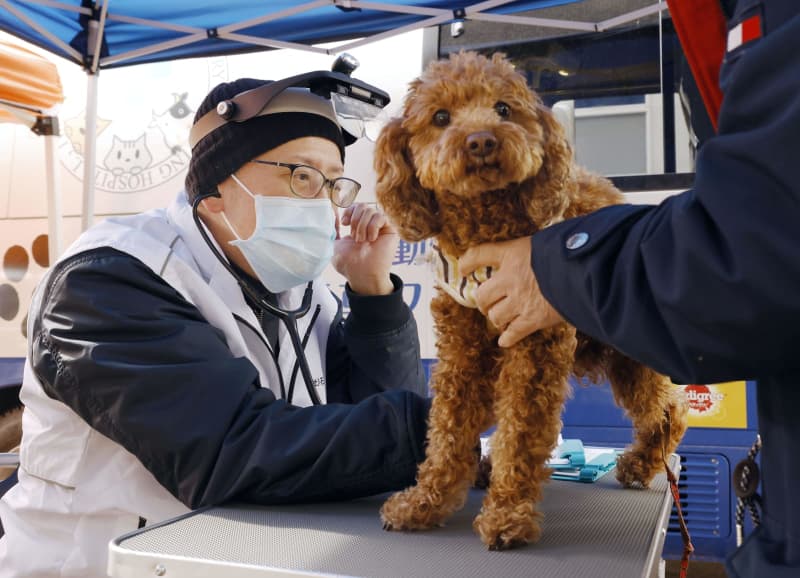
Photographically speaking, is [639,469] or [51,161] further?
[51,161]

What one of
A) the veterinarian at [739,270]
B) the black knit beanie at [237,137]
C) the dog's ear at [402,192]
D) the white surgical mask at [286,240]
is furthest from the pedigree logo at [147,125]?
the veterinarian at [739,270]

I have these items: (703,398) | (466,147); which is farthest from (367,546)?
(703,398)

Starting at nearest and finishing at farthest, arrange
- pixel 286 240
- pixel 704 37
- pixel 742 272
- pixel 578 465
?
pixel 742 272
pixel 704 37
pixel 578 465
pixel 286 240

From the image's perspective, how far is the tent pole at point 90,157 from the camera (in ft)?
13.0

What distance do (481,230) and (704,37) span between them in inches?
19.5

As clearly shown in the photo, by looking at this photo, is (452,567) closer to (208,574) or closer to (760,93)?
(208,574)

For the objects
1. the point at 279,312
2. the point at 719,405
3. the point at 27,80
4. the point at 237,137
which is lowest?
the point at 719,405

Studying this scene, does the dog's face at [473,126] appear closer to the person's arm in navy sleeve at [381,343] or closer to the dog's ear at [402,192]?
the dog's ear at [402,192]

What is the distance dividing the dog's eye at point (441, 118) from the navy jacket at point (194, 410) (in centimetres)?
58

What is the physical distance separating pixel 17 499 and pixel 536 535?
1.21 m

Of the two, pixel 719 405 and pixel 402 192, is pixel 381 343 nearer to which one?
pixel 402 192

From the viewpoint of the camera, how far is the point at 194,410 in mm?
1444

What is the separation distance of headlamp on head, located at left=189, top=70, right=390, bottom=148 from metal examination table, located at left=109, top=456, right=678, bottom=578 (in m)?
0.97

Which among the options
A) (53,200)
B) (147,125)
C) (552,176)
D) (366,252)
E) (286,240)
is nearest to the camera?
(552,176)
